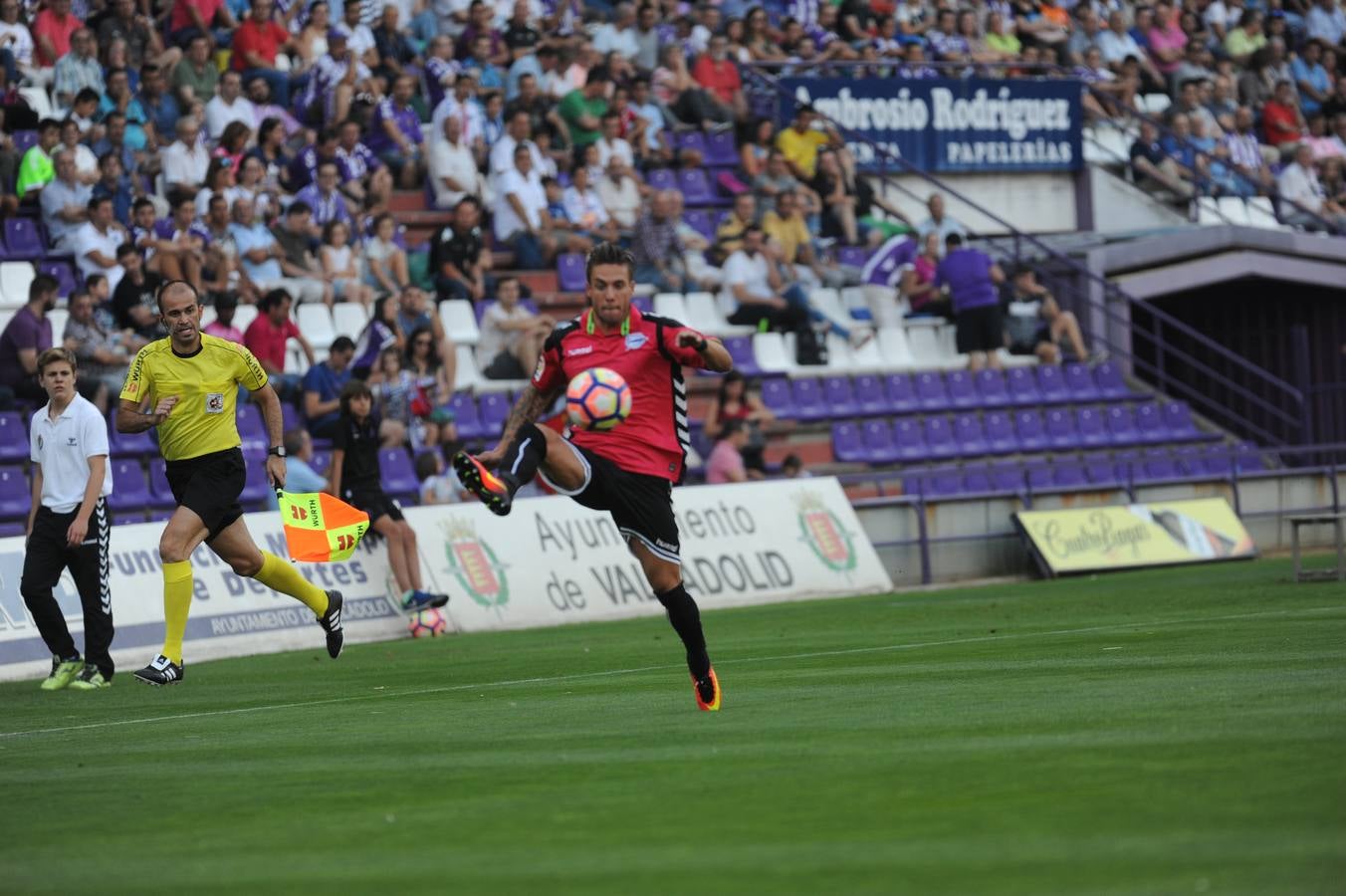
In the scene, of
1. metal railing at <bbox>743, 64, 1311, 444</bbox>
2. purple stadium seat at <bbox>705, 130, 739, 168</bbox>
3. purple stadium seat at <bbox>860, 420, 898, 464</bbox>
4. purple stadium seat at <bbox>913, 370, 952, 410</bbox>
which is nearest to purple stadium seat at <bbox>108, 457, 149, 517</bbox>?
purple stadium seat at <bbox>860, 420, 898, 464</bbox>

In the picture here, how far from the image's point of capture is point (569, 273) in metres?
25.2

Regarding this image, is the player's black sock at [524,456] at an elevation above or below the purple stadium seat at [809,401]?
above

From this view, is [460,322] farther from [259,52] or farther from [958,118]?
[958,118]

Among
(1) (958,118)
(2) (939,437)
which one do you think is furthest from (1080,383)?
(1) (958,118)

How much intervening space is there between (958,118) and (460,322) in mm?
10518

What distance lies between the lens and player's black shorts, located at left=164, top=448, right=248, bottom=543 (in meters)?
12.9

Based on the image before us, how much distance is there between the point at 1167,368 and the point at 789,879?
2765 centimetres

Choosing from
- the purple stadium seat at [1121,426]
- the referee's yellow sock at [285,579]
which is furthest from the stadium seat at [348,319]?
the purple stadium seat at [1121,426]

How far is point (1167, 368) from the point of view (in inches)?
1253

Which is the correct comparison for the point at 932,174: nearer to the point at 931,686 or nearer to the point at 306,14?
the point at 306,14

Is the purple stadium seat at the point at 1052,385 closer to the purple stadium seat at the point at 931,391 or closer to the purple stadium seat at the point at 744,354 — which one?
the purple stadium seat at the point at 931,391

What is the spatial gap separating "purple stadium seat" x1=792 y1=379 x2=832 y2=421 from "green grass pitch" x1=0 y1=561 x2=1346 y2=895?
473 inches

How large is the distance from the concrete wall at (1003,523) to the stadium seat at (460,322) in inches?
194

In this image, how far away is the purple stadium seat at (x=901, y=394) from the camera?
26219 mm
